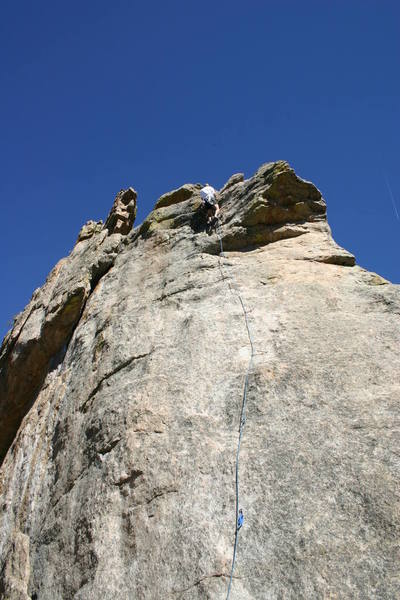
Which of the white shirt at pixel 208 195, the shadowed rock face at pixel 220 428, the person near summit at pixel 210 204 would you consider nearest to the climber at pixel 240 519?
the shadowed rock face at pixel 220 428

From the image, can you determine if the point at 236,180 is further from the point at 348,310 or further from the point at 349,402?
the point at 349,402

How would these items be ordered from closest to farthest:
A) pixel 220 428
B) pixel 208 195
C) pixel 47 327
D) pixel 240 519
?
1. pixel 240 519
2. pixel 220 428
3. pixel 208 195
4. pixel 47 327

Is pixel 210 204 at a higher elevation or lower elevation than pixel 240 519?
higher

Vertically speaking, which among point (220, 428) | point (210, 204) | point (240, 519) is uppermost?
point (210, 204)

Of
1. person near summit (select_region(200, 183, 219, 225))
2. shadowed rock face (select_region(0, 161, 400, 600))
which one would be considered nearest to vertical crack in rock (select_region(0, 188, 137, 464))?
shadowed rock face (select_region(0, 161, 400, 600))

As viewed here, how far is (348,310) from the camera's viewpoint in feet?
25.6

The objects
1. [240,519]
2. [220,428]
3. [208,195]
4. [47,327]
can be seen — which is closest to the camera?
[240,519]

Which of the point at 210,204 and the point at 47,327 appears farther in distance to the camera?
the point at 47,327

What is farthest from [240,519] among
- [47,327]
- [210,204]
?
[47,327]

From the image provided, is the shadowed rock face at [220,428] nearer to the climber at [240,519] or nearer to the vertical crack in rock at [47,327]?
the climber at [240,519]

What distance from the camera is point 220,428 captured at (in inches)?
264

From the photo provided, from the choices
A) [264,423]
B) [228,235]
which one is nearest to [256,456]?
[264,423]

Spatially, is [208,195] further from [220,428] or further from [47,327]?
[220,428]

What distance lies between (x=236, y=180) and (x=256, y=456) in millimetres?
8030
